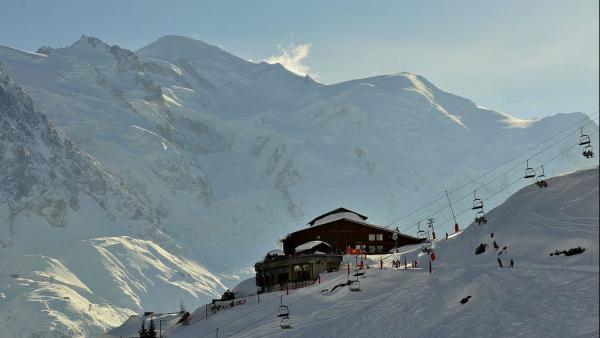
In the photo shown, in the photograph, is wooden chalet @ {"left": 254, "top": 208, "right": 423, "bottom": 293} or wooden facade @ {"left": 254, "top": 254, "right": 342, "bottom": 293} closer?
wooden facade @ {"left": 254, "top": 254, "right": 342, "bottom": 293}

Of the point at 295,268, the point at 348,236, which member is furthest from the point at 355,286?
the point at 348,236

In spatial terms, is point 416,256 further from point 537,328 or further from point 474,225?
point 537,328

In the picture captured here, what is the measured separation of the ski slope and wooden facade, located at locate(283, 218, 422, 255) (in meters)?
41.8

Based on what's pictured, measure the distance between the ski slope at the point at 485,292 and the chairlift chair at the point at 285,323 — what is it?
0.67 m

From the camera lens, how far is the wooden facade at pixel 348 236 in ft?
494

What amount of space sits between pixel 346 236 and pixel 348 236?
350 mm

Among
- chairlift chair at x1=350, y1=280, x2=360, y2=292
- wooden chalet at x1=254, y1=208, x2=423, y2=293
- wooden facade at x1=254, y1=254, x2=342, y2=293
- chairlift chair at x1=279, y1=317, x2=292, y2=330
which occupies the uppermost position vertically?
wooden chalet at x1=254, y1=208, x2=423, y2=293

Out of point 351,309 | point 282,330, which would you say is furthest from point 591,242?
point 282,330

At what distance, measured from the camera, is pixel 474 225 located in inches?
4245

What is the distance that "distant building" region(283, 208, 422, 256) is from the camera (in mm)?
150625

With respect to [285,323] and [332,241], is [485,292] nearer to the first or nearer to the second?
[285,323]

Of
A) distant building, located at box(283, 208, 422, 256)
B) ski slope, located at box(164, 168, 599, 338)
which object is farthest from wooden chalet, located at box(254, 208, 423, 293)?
ski slope, located at box(164, 168, 599, 338)

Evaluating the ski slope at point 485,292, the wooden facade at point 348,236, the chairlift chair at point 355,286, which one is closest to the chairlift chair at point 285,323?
the ski slope at point 485,292

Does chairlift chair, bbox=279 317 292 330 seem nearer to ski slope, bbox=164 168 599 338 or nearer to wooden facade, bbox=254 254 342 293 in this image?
ski slope, bbox=164 168 599 338
